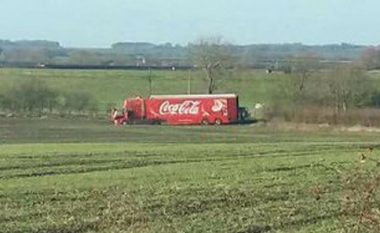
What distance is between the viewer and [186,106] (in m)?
87.5

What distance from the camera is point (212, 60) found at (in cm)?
11975

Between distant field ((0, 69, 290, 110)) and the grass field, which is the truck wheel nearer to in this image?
distant field ((0, 69, 290, 110))

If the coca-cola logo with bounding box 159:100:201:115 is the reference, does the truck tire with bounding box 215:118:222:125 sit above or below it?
below

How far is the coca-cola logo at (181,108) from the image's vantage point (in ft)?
286

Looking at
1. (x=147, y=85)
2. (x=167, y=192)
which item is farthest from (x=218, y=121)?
(x=167, y=192)

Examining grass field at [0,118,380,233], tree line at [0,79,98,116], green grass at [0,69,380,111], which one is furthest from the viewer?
green grass at [0,69,380,111]

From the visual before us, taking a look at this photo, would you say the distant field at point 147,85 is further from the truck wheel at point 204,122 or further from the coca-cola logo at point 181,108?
the truck wheel at point 204,122

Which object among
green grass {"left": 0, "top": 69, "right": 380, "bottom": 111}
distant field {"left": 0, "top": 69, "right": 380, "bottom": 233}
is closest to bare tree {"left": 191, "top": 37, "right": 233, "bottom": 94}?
green grass {"left": 0, "top": 69, "right": 380, "bottom": 111}

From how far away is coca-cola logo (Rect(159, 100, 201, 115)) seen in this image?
286 ft

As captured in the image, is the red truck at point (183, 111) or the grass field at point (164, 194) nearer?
the grass field at point (164, 194)

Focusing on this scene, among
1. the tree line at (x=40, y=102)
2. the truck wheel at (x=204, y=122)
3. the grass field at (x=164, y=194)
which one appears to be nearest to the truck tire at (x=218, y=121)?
the truck wheel at (x=204, y=122)

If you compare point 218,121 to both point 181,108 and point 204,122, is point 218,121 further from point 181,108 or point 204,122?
point 181,108

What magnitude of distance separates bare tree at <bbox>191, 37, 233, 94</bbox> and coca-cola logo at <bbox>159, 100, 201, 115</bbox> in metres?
25.9

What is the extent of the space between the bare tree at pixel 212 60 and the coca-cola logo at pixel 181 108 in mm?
25915
